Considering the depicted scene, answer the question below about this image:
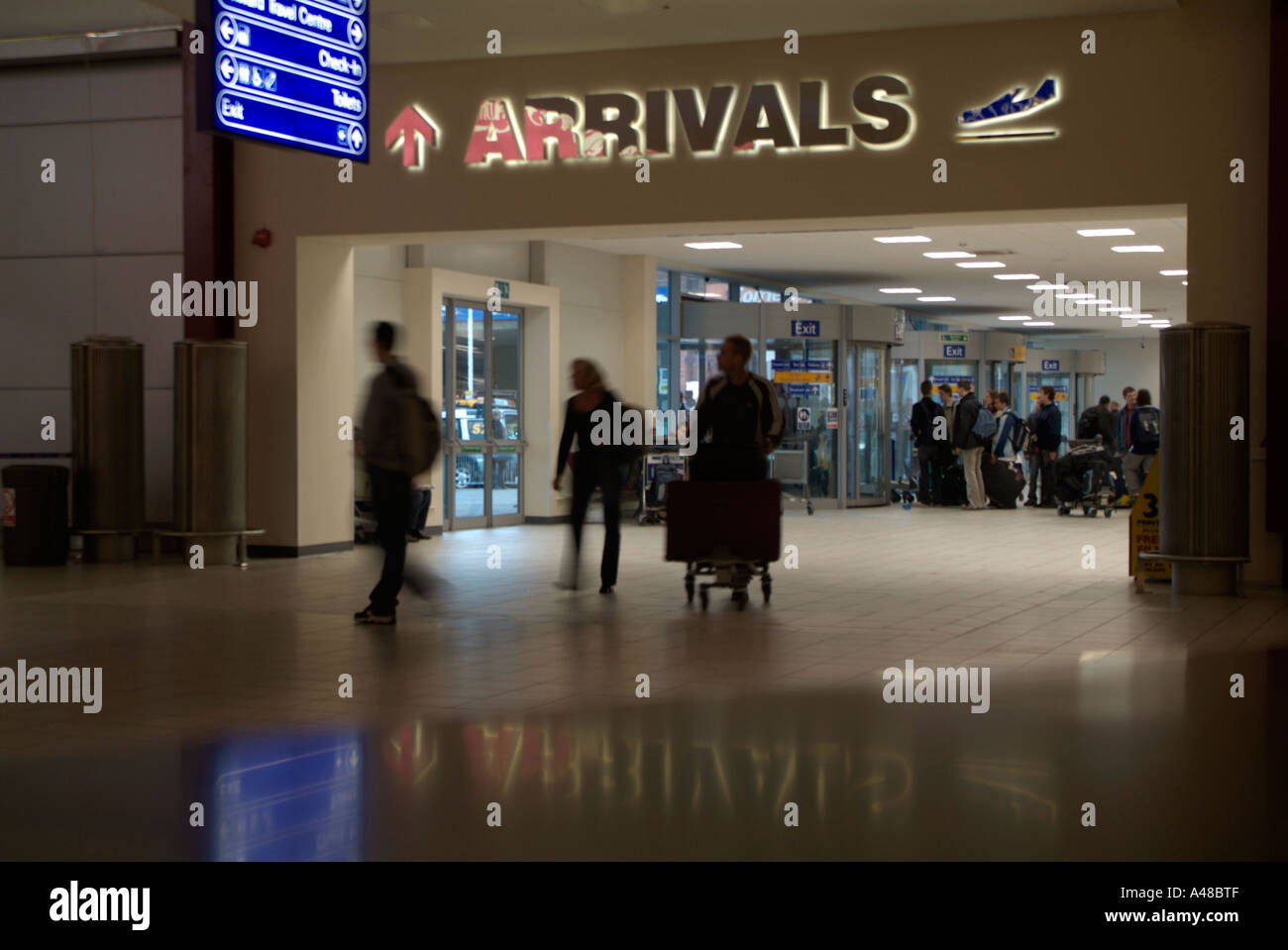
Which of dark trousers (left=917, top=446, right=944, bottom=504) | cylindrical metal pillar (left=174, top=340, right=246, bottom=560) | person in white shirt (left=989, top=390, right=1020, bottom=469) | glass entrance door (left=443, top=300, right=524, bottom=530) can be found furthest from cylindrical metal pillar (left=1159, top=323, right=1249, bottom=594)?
dark trousers (left=917, top=446, right=944, bottom=504)

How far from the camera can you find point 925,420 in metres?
23.0

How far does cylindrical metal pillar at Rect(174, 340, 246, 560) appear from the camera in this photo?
492 inches

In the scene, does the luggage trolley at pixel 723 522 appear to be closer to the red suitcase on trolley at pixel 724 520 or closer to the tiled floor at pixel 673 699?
the red suitcase on trolley at pixel 724 520

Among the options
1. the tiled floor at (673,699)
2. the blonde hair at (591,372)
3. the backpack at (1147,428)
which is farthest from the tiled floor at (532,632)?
the backpack at (1147,428)

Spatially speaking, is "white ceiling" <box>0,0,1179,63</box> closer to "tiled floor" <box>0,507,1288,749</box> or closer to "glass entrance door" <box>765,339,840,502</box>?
"tiled floor" <box>0,507,1288,749</box>

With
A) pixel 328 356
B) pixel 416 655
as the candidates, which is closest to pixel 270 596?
pixel 416 655

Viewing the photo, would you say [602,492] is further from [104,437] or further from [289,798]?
[289,798]

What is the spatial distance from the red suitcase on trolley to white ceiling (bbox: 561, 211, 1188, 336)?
553 cm

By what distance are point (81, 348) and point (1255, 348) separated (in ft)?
31.9

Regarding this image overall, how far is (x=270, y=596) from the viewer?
10.3m

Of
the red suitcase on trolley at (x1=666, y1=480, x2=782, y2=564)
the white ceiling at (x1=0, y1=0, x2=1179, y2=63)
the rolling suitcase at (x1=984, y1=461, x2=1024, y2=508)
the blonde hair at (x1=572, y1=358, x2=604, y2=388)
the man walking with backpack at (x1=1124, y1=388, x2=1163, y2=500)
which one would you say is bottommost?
the rolling suitcase at (x1=984, y1=461, x2=1024, y2=508)

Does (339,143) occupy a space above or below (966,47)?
below

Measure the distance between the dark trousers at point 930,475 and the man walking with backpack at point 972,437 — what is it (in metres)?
0.52
